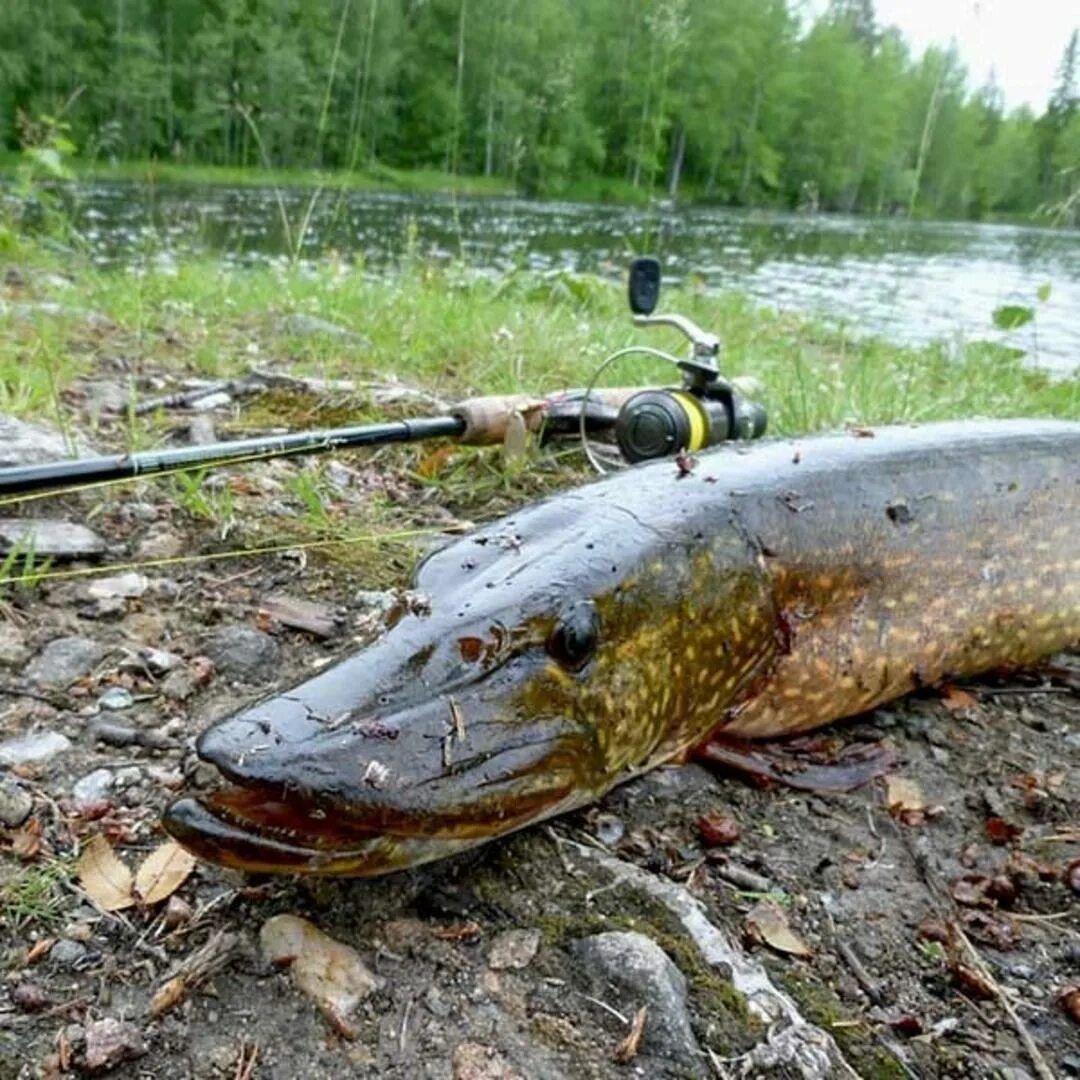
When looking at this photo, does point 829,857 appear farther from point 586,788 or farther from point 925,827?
point 586,788

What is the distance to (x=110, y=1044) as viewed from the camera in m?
1.34

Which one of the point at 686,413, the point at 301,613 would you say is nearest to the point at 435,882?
the point at 301,613

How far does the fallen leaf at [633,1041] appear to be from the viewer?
1.43 metres

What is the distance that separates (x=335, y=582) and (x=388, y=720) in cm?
119

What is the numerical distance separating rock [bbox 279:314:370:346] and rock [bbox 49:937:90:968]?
3.75 meters

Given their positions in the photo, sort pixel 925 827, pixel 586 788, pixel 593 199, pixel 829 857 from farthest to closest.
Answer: pixel 593 199 → pixel 925 827 → pixel 829 857 → pixel 586 788

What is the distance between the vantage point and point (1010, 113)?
57.9 m

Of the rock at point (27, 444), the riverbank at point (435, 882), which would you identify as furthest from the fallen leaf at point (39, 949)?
the rock at point (27, 444)

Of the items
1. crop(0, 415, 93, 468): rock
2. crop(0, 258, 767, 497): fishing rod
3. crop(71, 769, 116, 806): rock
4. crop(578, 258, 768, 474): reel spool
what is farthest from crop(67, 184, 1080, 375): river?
crop(71, 769, 116, 806): rock

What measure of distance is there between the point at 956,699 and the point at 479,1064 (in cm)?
166

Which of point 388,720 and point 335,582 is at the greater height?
point 388,720

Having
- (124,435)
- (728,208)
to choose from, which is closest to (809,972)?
(124,435)

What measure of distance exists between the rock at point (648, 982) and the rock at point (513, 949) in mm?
66

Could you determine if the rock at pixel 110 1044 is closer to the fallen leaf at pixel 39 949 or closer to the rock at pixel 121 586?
the fallen leaf at pixel 39 949
